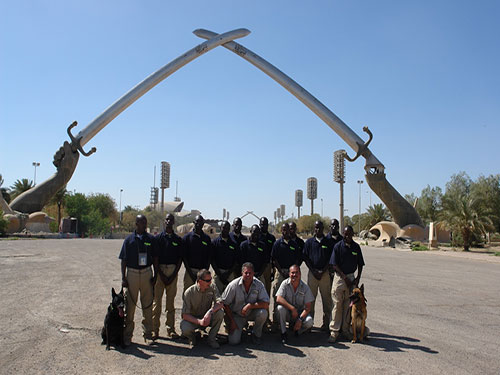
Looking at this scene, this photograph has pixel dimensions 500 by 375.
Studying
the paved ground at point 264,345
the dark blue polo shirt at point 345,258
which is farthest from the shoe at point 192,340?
the dark blue polo shirt at point 345,258

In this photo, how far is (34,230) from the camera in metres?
44.8

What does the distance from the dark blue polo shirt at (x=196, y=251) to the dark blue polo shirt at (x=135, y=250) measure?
739 mm

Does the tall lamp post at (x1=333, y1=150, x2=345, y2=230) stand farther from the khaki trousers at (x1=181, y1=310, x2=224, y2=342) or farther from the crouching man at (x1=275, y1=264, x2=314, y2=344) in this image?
the khaki trousers at (x1=181, y1=310, x2=224, y2=342)

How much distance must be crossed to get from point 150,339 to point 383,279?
10315 millimetres

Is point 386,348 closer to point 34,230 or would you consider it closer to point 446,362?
point 446,362

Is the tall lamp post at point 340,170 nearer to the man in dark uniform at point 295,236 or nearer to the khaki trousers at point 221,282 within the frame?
the man in dark uniform at point 295,236

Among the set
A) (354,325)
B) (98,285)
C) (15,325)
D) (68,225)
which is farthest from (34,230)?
(354,325)

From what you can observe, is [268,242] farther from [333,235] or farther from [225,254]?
[333,235]

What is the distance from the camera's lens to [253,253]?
7422 millimetres

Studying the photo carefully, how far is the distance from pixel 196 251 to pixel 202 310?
3.29 feet

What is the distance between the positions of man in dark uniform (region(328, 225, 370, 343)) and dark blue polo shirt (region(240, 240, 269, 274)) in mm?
1205

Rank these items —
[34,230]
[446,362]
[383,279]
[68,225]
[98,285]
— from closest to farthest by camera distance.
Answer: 1. [446,362]
2. [98,285]
3. [383,279]
4. [34,230]
5. [68,225]

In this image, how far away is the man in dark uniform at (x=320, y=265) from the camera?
24.0ft

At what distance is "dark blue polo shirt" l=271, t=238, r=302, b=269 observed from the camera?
7449mm
